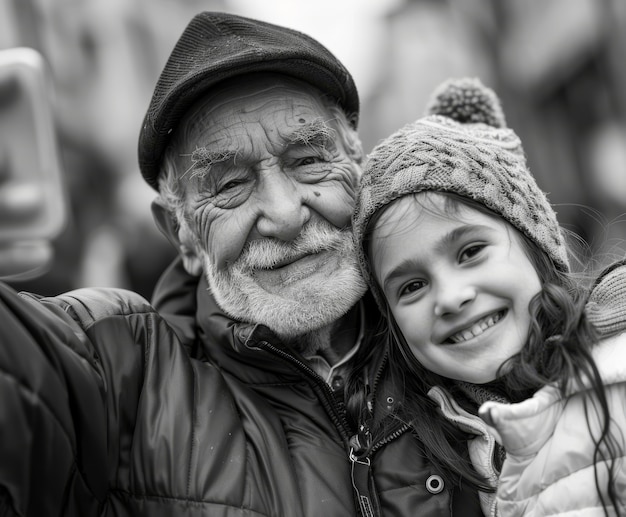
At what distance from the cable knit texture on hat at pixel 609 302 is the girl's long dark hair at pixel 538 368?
29 mm

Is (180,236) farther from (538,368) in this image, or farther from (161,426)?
(538,368)

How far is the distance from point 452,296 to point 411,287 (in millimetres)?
190

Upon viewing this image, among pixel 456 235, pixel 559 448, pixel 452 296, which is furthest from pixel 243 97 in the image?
pixel 559 448

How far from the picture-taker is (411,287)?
2.03 m

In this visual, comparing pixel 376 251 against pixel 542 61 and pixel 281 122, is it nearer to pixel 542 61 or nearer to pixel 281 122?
pixel 281 122

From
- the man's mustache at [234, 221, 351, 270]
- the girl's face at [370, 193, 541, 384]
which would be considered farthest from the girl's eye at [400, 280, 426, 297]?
the man's mustache at [234, 221, 351, 270]

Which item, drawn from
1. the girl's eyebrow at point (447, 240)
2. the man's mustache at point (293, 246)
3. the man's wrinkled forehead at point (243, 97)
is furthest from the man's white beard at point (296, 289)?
the man's wrinkled forehead at point (243, 97)

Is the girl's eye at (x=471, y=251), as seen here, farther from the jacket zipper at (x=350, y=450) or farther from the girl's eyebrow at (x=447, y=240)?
the jacket zipper at (x=350, y=450)

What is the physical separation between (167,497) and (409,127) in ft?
4.22

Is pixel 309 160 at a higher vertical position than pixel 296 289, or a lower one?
higher

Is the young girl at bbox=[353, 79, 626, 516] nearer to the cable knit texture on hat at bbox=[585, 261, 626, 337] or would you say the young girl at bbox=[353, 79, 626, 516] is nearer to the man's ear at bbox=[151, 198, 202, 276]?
the cable knit texture on hat at bbox=[585, 261, 626, 337]

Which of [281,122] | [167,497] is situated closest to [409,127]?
[281,122]

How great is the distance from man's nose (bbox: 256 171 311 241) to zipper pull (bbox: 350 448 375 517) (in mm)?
724

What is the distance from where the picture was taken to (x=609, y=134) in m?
9.20
